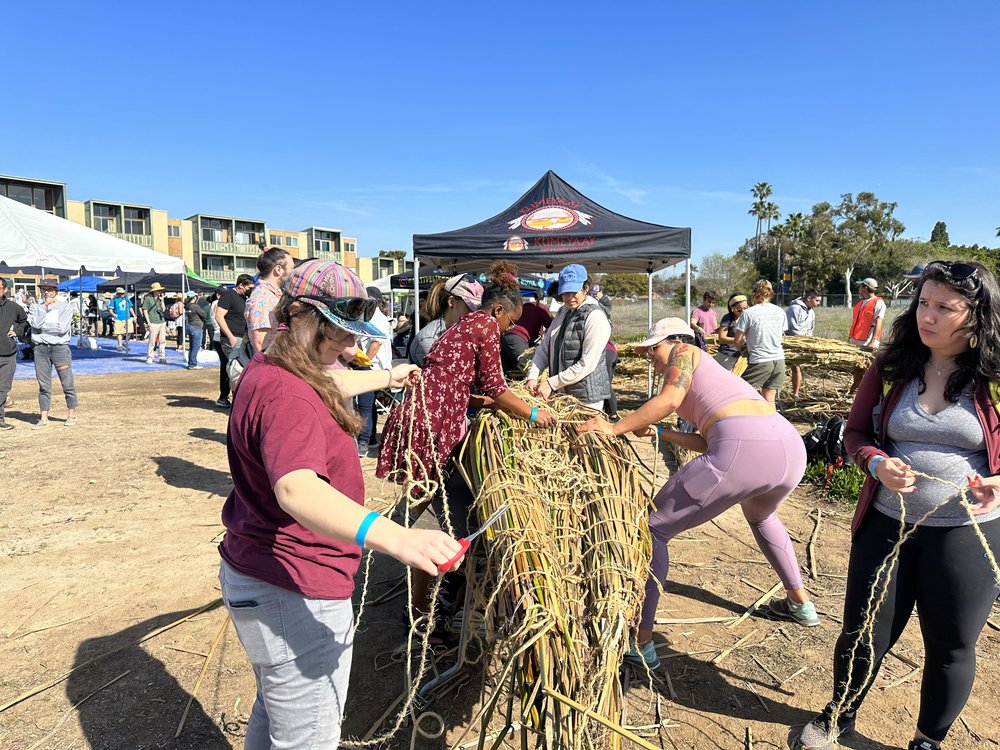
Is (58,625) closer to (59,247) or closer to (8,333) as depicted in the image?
(8,333)

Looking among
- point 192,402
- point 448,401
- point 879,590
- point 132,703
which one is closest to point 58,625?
point 132,703

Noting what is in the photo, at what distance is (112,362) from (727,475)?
15.9m

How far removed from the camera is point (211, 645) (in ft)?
9.16

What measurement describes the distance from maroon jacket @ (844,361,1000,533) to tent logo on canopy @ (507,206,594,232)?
5465 millimetres

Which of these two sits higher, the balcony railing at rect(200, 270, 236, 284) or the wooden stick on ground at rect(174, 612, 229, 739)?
the balcony railing at rect(200, 270, 236, 284)

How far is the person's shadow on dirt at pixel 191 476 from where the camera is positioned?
16.7ft

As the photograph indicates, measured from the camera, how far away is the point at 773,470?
2.50m

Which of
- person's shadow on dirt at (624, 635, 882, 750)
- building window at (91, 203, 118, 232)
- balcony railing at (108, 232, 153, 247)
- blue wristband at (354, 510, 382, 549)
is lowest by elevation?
person's shadow on dirt at (624, 635, 882, 750)

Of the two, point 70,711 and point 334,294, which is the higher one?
point 334,294

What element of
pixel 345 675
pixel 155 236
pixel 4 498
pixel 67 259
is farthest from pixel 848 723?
pixel 155 236

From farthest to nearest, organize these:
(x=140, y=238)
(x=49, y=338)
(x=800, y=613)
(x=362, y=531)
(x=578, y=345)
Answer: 1. (x=140, y=238)
2. (x=49, y=338)
3. (x=578, y=345)
4. (x=800, y=613)
5. (x=362, y=531)

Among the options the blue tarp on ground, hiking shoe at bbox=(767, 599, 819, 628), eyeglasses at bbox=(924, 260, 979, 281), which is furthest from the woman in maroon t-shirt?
the blue tarp on ground

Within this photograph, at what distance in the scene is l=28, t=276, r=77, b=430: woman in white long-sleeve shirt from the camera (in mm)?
6848

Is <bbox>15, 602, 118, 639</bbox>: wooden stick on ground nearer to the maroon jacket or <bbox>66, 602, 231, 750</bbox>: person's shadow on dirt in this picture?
<bbox>66, 602, 231, 750</bbox>: person's shadow on dirt
